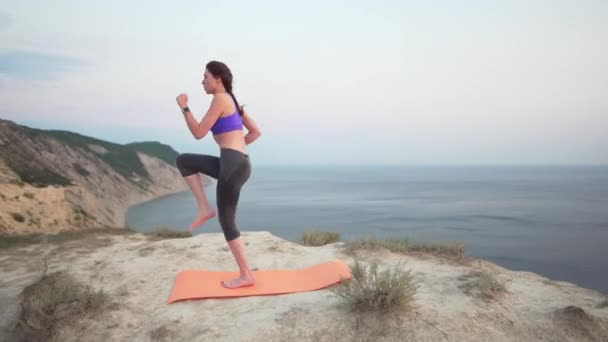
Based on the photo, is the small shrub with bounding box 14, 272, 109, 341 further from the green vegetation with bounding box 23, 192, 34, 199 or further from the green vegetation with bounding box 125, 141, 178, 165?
the green vegetation with bounding box 125, 141, 178, 165

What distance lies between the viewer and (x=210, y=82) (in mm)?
4684

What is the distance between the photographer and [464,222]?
4397 centimetres

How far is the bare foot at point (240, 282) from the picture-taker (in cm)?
506

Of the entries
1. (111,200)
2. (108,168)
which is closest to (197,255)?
(111,200)

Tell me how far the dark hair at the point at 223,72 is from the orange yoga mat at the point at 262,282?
7.69 ft

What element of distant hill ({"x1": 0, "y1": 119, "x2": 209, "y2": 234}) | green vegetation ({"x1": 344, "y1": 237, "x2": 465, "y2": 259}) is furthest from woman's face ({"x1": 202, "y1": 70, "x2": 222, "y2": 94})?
distant hill ({"x1": 0, "y1": 119, "x2": 209, "y2": 234})

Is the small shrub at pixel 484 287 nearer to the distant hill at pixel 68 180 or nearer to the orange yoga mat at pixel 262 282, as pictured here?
the orange yoga mat at pixel 262 282

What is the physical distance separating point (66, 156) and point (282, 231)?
2797cm

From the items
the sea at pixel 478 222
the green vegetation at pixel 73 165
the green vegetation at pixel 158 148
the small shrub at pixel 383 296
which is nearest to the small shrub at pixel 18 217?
the green vegetation at pixel 73 165

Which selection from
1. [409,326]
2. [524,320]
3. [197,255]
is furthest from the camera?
[197,255]

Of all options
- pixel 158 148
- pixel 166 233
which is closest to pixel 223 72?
pixel 166 233

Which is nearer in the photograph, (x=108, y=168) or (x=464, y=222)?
(x=464, y=222)

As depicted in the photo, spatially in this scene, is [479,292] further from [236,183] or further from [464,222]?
[464,222]

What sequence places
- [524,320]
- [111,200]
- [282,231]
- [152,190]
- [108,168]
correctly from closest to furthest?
[524,320], [282,231], [111,200], [108,168], [152,190]
